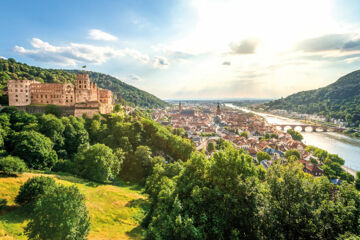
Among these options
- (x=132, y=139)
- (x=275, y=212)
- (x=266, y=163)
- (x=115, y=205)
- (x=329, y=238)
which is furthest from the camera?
(x=266, y=163)

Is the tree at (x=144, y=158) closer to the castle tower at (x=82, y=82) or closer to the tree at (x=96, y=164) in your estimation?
the tree at (x=96, y=164)

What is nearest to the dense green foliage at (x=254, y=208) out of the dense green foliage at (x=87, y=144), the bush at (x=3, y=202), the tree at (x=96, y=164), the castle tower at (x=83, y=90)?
the bush at (x=3, y=202)

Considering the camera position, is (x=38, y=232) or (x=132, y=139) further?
(x=132, y=139)

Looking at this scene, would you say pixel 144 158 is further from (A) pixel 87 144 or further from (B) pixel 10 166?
(B) pixel 10 166

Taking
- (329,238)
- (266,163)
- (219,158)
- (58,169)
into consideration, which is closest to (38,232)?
(219,158)

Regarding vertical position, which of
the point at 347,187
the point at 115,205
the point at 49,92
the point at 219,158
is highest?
the point at 49,92

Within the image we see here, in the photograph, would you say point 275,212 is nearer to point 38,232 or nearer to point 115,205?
point 38,232

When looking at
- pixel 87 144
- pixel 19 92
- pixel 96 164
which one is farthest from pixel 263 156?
pixel 19 92
